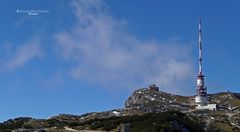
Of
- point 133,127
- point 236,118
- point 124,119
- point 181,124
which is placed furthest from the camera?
point 236,118

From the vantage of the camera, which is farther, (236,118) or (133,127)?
(236,118)

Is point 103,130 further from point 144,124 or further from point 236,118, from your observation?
point 236,118

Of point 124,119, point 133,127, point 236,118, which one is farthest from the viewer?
point 236,118

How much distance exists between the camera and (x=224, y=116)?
197250 mm

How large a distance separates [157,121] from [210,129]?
25414 millimetres

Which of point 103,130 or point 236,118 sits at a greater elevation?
point 236,118

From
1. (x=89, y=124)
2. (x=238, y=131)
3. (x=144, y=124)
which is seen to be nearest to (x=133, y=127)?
(x=144, y=124)

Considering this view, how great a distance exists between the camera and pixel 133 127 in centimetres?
11600

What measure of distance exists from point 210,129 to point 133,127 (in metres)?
33.5

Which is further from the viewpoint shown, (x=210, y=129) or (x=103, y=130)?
(x=210, y=129)

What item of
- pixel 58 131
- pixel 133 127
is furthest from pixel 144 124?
pixel 58 131

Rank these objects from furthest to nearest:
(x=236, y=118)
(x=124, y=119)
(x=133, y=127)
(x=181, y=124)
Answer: (x=236, y=118)
(x=124, y=119)
(x=181, y=124)
(x=133, y=127)

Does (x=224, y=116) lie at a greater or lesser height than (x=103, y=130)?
greater

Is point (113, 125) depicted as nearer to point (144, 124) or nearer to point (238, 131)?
point (144, 124)
